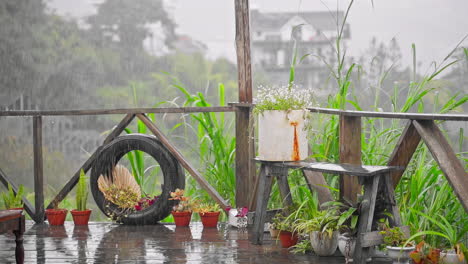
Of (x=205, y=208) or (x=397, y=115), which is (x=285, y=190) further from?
(x=397, y=115)

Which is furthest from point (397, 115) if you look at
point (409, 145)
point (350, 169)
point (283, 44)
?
point (283, 44)

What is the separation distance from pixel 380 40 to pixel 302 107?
1200 centimetres

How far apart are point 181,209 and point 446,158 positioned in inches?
91.7

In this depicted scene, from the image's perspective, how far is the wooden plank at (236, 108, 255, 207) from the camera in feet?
14.8

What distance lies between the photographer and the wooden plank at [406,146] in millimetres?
3086

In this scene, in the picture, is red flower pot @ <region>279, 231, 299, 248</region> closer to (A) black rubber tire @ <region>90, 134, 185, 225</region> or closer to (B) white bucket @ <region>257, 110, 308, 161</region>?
(B) white bucket @ <region>257, 110, 308, 161</region>

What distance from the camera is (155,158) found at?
15.5 ft

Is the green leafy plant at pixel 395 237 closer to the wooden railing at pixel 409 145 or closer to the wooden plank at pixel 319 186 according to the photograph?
the wooden railing at pixel 409 145

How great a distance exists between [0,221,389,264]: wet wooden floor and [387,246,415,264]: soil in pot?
8.3 inches

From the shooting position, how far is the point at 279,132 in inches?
142

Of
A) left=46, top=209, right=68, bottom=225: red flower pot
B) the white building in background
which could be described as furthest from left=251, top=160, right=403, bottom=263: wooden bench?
the white building in background

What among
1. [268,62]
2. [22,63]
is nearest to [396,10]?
[268,62]

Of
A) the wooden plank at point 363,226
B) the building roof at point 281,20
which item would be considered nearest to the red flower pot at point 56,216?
the wooden plank at point 363,226

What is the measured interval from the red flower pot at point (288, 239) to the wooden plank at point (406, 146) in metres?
0.80
